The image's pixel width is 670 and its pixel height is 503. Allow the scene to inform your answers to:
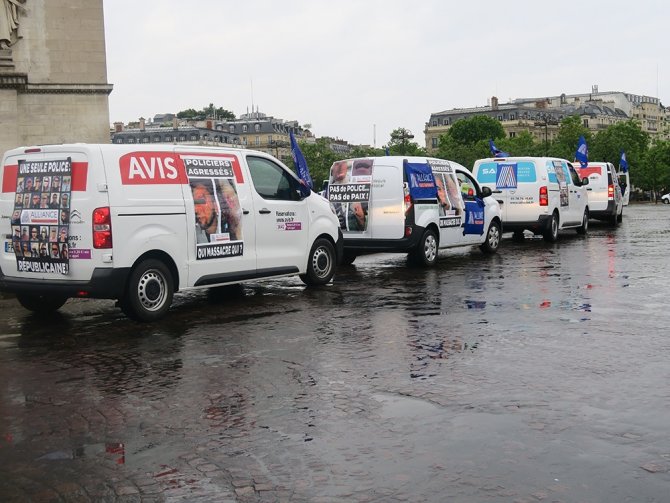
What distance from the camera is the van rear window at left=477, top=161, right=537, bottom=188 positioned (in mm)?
21344

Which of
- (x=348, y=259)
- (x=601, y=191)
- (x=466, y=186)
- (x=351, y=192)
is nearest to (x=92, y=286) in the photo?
(x=351, y=192)

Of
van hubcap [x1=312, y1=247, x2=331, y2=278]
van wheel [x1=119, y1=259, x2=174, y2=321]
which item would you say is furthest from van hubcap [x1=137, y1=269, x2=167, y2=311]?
van hubcap [x1=312, y1=247, x2=331, y2=278]

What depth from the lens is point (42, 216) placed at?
9.77 m

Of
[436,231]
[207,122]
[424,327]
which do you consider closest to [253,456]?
[424,327]

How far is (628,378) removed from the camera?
22.0 feet

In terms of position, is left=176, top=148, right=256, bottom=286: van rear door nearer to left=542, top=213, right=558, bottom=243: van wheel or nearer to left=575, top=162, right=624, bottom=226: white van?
left=542, top=213, right=558, bottom=243: van wheel

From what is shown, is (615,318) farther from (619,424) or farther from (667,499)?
(667,499)

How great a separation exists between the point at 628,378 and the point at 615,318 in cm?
297

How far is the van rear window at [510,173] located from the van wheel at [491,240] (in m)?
2.77

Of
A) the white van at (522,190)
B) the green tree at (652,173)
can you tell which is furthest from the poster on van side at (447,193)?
the green tree at (652,173)

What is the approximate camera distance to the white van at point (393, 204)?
1527 centimetres

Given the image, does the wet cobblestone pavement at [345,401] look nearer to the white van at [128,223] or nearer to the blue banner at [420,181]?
the white van at [128,223]

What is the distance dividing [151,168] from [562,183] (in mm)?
14697

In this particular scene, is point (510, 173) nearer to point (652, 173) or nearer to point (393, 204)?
point (393, 204)
